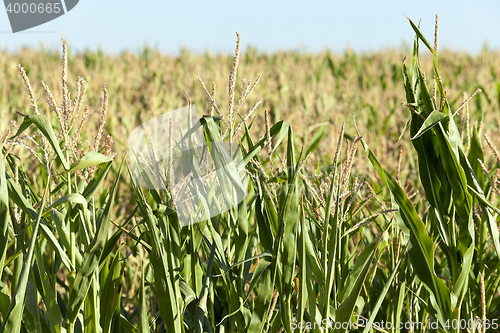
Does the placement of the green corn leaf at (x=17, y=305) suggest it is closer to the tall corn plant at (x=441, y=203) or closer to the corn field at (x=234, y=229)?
the corn field at (x=234, y=229)

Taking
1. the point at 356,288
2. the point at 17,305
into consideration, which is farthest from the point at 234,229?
the point at 17,305

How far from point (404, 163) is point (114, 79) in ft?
10.6

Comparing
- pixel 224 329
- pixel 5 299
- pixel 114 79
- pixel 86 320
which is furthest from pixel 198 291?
pixel 114 79

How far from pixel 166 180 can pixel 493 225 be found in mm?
567

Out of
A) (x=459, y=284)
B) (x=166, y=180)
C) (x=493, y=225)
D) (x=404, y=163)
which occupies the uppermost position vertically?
(x=166, y=180)

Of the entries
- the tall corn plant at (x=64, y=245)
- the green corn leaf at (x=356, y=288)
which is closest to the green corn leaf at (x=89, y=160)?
the tall corn plant at (x=64, y=245)

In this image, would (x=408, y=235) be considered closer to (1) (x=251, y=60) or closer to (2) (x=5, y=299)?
(2) (x=5, y=299)

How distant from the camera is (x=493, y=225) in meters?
0.71

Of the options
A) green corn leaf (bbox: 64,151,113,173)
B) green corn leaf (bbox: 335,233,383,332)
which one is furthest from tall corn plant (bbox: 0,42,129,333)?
green corn leaf (bbox: 335,233,383,332)

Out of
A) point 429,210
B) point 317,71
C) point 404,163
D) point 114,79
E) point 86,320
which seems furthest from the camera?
point 317,71

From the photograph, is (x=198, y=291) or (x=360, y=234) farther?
(x=360, y=234)

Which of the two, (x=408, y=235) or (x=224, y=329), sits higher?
(x=408, y=235)

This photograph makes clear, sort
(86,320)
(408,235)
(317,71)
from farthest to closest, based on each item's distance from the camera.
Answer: (317,71), (408,235), (86,320)

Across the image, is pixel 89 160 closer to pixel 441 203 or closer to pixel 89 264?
pixel 89 264
